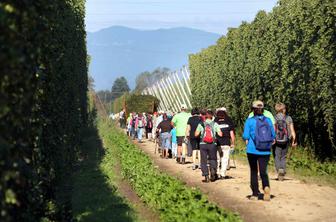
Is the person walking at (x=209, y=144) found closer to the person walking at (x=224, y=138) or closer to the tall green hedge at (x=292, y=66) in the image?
the person walking at (x=224, y=138)

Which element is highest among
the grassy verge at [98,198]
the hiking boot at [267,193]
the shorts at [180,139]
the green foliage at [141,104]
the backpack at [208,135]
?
the green foliage at [141,104]

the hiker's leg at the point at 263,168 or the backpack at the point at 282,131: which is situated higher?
the backpack at the point at 282,131

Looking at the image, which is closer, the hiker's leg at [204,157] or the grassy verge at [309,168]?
the hiker's leg at [204,157]

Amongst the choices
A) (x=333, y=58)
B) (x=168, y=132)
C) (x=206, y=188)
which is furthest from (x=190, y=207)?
(x=168, y=132)

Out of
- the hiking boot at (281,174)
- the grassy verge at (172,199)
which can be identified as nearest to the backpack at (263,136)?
the grassy verge at (172,199)

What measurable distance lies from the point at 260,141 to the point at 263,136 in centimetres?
13

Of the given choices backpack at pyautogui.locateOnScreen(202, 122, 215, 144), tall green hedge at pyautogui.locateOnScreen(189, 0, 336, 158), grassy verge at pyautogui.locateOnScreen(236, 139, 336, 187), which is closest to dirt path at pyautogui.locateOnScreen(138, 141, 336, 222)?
grassy verge at pyautogui.locateOnScreen(236, 139, 336, 187)

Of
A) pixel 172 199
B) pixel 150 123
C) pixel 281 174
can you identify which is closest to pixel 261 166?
pixel 172 199

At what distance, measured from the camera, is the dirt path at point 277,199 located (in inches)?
422

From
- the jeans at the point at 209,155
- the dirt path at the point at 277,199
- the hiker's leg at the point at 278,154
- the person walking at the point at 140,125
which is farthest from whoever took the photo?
the person walking at the point at 140,125

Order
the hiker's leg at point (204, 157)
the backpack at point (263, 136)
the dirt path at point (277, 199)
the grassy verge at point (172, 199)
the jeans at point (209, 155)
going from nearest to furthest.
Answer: the grassy verge at point (172, 199) < the dirt path at point (277, 199) < the backpack at point (263, 136) < the jeans at point (209, 155) < the hiker's leg at point (204, 157)

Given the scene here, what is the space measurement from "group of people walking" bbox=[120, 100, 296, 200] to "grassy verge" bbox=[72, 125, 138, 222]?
2.69 meters

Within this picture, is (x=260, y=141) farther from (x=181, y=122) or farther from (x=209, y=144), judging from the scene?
(x=181, y=122)

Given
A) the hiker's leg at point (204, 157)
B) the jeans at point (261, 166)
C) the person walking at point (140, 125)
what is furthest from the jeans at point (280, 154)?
the person walking at point (140, 125)
